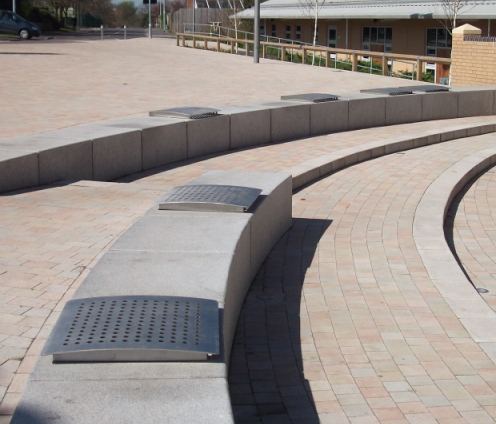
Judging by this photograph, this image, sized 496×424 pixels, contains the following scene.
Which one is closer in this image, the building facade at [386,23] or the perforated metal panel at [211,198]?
the perforated metal panel at [211,198]

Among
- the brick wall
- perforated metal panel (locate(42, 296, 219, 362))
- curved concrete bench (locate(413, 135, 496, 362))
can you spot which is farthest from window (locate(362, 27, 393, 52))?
perforated metal panel (locate(42, 296, 219, 362))

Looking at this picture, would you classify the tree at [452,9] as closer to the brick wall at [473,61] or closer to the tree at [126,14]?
the brick wall at [473,61]

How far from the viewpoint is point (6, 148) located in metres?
8.43

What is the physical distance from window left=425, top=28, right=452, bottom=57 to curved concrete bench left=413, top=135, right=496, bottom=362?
2479cm

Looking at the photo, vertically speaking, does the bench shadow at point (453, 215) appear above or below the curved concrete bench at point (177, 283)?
below

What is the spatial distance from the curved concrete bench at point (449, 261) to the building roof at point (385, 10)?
21604mm

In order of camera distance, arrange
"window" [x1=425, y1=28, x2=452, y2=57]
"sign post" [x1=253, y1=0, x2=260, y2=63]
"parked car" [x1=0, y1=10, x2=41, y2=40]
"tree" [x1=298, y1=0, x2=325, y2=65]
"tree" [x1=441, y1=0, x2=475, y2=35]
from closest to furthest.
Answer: "sign post" [x1=253, y1=0, x2=260, y2=63]
"tree" [x1=441, y1=0, x2=475, y2=35]
"window" [x1=425, y1=28, x2=452, y2=57]
"tree" [x1=298, y1=0, x2=325, y2=65]
"parked car" [x1=0, y1=10, x2=41, y2=40]

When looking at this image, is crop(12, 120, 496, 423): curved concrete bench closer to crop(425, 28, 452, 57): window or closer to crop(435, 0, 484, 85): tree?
crop(435, 0, 484, 85): tree

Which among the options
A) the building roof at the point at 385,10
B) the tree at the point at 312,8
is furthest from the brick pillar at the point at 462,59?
the tree at the point at 312,8

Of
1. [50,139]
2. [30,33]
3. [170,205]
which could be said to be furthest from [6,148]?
[30,33]

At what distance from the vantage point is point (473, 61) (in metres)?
21.6

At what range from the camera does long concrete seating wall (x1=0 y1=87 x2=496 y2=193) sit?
329 inches

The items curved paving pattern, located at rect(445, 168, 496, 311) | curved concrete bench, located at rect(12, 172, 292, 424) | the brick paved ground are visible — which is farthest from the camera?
the brick paved ground

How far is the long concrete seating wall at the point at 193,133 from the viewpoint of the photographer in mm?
8367
